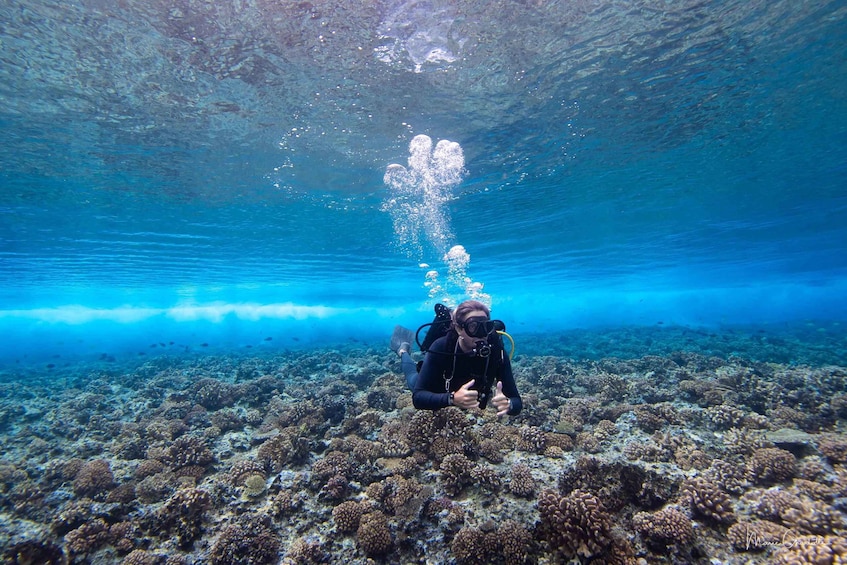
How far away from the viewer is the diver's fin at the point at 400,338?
10.8 meters

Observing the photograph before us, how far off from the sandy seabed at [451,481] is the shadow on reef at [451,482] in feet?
0.09

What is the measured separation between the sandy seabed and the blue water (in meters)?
8.07

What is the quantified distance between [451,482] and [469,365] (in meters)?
1.91

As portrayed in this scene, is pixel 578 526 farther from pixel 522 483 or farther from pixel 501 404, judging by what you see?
pixel 501 404

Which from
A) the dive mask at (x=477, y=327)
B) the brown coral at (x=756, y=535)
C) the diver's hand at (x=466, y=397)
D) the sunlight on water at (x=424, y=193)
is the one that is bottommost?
the brown coral at (x=756, y=535)

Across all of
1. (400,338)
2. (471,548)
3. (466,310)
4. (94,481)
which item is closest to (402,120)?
(400,338)

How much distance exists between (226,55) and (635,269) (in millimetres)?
42274

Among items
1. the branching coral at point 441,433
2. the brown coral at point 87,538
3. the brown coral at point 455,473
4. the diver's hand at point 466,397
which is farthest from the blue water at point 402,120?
the brown coral at point 87,538

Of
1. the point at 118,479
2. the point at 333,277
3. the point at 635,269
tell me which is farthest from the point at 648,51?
the point at 635,269

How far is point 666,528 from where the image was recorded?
4047 millimetres

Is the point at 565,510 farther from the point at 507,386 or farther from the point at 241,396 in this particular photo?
the point at 241,396

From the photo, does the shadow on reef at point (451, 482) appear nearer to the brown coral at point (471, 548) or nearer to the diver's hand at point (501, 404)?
the brown coral at point (471, 548)

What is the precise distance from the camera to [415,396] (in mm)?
4613

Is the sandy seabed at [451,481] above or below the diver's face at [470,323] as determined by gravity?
below
